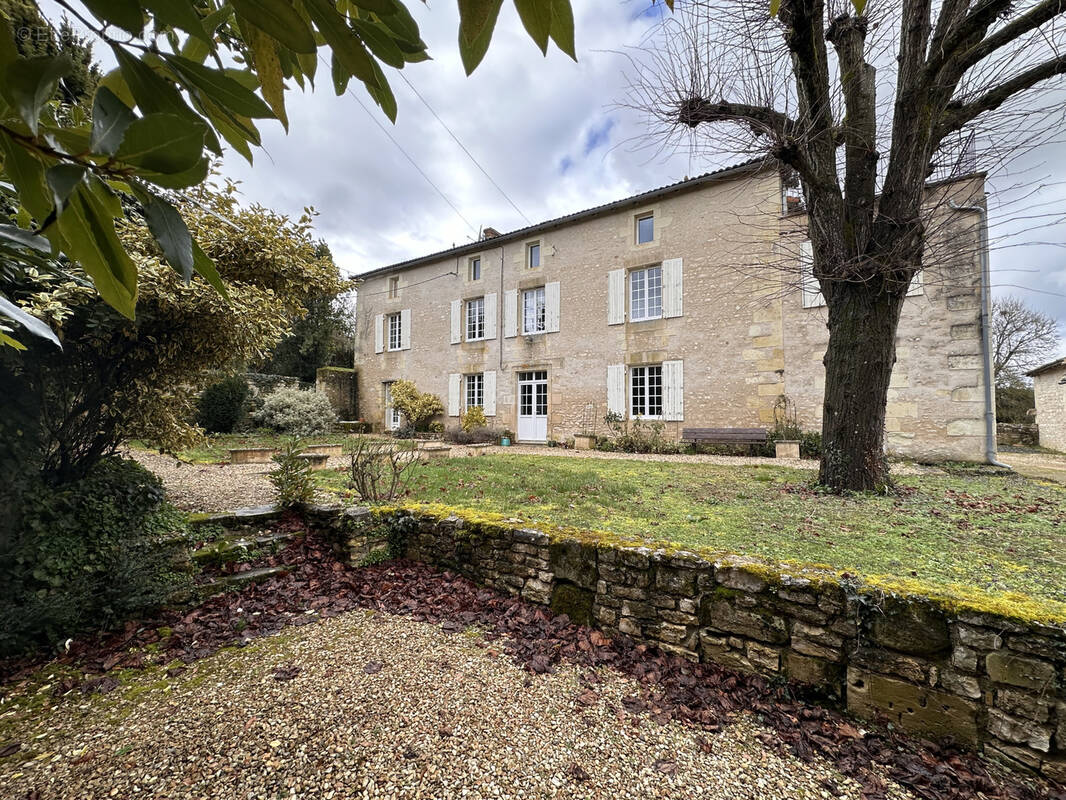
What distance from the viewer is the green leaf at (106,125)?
368 mm

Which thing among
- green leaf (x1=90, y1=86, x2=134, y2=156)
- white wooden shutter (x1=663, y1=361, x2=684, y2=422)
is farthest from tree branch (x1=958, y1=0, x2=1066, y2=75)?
white wooden shutter (x1=663, y1=361, x2=684, y2=422)

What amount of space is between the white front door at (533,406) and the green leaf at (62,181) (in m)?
12.5

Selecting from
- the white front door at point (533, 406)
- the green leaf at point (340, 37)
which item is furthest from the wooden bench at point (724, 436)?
the green leaf at point (340, 37)

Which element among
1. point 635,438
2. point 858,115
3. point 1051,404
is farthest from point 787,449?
point 1051,404

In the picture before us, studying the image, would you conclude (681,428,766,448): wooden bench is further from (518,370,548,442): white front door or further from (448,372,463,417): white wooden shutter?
(448,372,463,417): white wooden shutter

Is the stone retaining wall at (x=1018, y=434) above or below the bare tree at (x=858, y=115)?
below

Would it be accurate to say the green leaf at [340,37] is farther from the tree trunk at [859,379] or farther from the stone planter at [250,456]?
the stone planter at [250,456]

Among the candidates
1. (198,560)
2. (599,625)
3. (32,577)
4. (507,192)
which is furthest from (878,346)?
(507,192)

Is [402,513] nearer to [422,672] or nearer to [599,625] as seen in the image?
[422,672]

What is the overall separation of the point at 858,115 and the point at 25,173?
6374 millimetres

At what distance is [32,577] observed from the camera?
95.2 inches

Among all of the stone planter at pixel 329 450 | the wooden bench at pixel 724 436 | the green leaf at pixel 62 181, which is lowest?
the stone planter at pixel 329 450

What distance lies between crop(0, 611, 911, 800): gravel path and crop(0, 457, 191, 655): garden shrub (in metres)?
0.45

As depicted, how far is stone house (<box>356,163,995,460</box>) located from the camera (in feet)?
27.2
